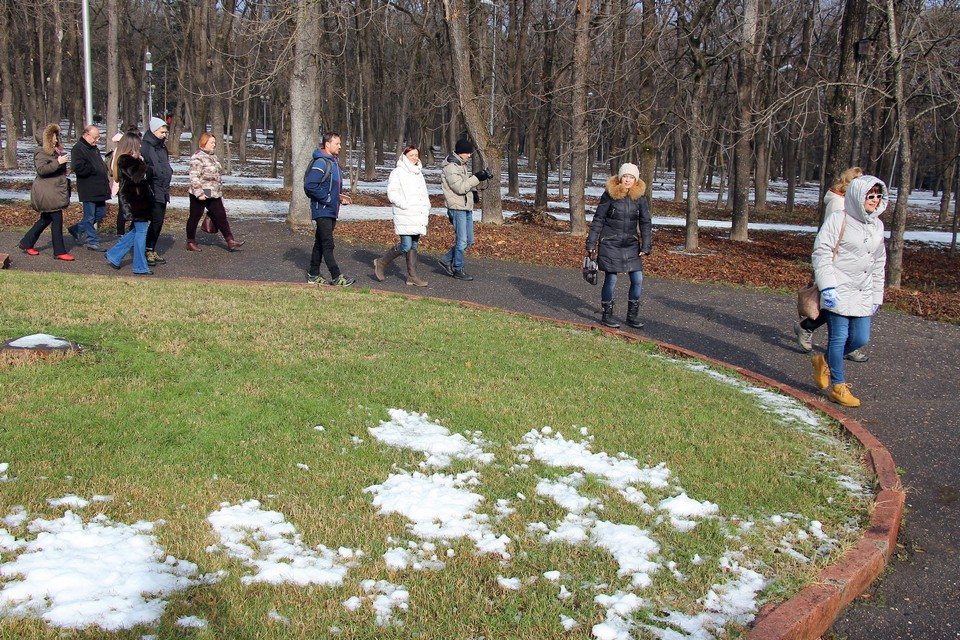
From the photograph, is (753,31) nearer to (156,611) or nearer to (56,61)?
(156,611)

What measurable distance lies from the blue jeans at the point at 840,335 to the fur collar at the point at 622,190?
A: 8.70 feet

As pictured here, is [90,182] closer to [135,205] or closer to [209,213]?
[209,213]

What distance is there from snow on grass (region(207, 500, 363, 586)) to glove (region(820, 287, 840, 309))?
14.4ft

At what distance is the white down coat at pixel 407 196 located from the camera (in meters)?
10.4

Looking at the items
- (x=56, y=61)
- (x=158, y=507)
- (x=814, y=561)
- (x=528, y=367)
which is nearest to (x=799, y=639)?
(x=814, y=561)

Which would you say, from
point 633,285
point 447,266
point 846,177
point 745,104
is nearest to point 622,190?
point 633,285

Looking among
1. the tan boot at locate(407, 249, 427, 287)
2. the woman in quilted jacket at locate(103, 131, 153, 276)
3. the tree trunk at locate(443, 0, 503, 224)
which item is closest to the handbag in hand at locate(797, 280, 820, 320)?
the tan boot at locate(407, 249, 427, 287)

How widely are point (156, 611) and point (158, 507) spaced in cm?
90

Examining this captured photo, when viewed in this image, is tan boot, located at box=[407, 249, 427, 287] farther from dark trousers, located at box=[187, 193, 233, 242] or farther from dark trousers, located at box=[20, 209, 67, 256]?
dark trousers, located at box=[20, 209, 67, 256]

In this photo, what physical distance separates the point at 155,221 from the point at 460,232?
385 cm

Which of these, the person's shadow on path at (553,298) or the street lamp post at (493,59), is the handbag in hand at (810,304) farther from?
the street lamp post at (493,59)

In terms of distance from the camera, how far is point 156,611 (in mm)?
3053

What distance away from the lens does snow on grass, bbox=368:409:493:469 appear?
15.7 ft

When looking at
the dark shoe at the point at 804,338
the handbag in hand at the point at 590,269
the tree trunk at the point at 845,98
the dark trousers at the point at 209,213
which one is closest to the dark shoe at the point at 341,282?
the dark trousers at the point at 209,213
